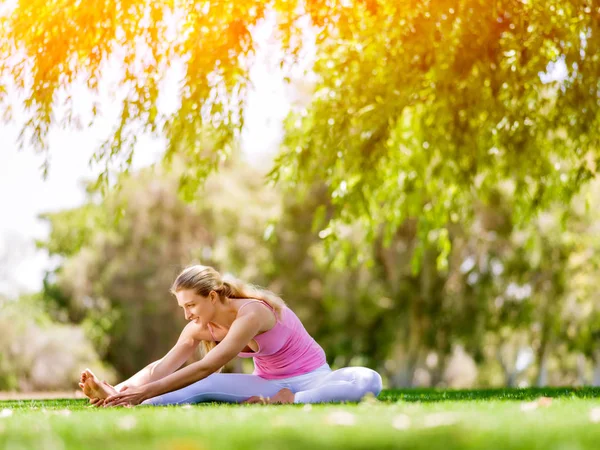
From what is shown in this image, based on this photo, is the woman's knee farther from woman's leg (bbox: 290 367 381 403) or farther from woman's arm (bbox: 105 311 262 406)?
woman's arm (bbox: 105 311 262 406)

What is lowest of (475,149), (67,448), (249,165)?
(67,448)

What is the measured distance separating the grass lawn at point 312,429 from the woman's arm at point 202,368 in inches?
29.8

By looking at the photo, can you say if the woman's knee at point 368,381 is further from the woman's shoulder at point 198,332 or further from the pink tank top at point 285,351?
the woman's shoulder at point 198,332

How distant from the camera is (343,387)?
227 inches

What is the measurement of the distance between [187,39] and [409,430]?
559cm

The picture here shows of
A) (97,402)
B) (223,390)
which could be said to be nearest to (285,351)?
(223,390)

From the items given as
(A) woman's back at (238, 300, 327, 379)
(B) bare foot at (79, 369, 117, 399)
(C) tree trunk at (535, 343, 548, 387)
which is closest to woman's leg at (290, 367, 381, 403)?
(A) woman's back at (238, 300, 327, 379)

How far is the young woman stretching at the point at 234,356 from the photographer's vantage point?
561 centimetres

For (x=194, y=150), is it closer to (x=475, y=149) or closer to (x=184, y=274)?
(x=475, y=149)

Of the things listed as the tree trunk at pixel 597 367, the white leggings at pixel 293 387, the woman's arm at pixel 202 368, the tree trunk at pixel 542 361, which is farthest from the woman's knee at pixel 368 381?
the tree trunk at pixel 597 367

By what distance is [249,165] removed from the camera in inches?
1038

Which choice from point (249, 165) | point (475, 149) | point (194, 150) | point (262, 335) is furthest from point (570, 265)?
point (262, 335)

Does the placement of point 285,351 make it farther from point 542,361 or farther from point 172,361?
point 542,361

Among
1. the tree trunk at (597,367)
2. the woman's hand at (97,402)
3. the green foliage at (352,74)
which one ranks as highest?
the green foliage at (352,74)
